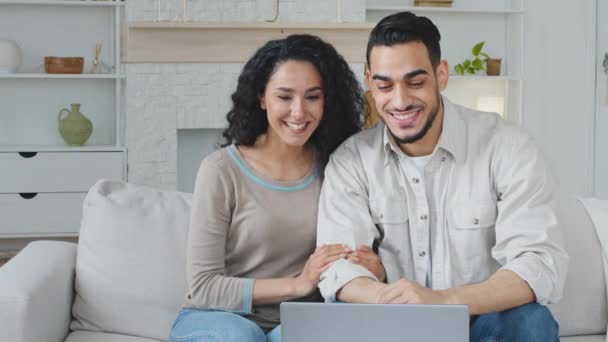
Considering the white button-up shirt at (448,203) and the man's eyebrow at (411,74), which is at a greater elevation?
the man's eyebrow at (411,74)

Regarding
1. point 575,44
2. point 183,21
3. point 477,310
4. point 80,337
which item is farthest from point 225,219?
point 575,44

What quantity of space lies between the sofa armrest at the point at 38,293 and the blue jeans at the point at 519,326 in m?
1.02

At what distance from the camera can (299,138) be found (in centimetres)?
219

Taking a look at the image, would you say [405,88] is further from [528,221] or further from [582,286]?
[582,286]

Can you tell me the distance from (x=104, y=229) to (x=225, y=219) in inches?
15.2

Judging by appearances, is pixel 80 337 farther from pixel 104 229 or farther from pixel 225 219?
pixel 225 219

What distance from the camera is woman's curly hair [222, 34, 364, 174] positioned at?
7.23ft

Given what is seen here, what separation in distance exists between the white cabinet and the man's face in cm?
401

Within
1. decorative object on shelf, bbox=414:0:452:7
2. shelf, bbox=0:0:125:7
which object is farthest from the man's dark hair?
decorative object on shelf, bbox=414:0:452:7

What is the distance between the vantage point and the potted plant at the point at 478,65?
6.00 metres

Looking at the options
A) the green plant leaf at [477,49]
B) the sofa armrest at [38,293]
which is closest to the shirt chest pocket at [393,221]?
the sofa armrest at [38,293]

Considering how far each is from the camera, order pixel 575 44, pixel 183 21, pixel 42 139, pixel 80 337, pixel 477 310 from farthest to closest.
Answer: pixel 575 44 → pixel 42 139 → pixel 183 21 → pixel 80 337 → pixel 477 310

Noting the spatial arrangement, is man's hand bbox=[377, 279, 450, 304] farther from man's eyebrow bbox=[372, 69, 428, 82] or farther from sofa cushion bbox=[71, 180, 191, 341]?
sofa cushion bbox=[71, 180, 191, 341]

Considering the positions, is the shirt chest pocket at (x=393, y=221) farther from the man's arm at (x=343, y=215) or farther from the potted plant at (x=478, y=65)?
the potted plant at (x=478, y=65)
